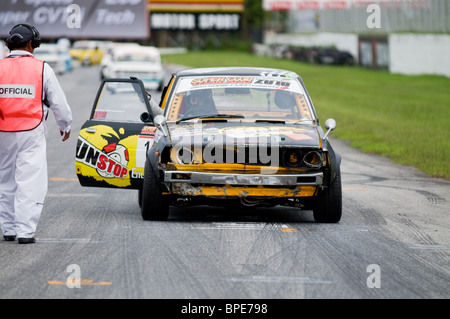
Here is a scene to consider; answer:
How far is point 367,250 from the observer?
725 cm

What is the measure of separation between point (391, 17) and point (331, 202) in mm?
41334

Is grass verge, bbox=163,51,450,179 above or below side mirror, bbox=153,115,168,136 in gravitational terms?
below

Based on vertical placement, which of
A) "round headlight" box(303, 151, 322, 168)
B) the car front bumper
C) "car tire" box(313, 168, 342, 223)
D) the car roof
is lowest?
"car tire" box(313, 168, 342, 223)

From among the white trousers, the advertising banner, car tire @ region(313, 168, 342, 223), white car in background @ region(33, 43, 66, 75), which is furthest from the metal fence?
the white trousers

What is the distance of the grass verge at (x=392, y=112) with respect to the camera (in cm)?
1557

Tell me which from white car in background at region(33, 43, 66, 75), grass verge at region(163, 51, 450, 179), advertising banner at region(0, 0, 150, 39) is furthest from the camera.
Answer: advertising banner at region(0, 0, 150, 39)

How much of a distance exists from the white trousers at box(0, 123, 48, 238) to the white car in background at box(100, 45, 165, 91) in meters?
23.3

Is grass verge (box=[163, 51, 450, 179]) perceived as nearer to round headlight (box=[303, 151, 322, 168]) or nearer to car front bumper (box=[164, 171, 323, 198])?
round headlight (box=[303, 151, 322, 168])

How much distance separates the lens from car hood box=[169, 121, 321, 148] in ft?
26.7

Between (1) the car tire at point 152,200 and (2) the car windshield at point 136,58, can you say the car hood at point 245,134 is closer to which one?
(1) the car tire at point 152,200

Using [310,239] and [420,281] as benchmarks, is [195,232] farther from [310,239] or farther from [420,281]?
[420,281]

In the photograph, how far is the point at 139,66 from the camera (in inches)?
1249
